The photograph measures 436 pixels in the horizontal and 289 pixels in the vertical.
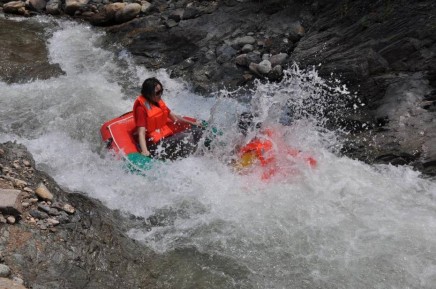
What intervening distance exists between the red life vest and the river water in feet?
1.85

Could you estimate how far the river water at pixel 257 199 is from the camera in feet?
15.2

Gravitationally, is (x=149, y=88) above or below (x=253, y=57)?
below

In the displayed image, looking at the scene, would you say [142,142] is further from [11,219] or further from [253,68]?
[253,68]

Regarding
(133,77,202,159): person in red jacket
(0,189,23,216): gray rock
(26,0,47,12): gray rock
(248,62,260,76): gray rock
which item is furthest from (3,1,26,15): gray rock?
(0,189,23,216): gray rock

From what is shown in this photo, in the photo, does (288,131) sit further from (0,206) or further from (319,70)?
(0,206)

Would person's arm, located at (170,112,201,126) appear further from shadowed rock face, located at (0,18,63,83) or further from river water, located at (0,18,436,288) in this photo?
shadowed rock face, located at (0,18,63,83)

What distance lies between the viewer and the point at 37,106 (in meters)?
7.57

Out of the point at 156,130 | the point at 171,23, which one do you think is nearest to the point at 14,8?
the point at 171,23

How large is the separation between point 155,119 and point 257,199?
1818 millimetres

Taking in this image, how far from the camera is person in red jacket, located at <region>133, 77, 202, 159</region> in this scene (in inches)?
241

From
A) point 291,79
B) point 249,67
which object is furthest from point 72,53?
point 291,79

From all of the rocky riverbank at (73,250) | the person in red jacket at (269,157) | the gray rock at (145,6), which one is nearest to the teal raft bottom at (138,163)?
the rocky riverbank at (73,250)

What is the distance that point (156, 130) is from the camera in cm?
641

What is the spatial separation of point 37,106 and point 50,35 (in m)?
3.10
